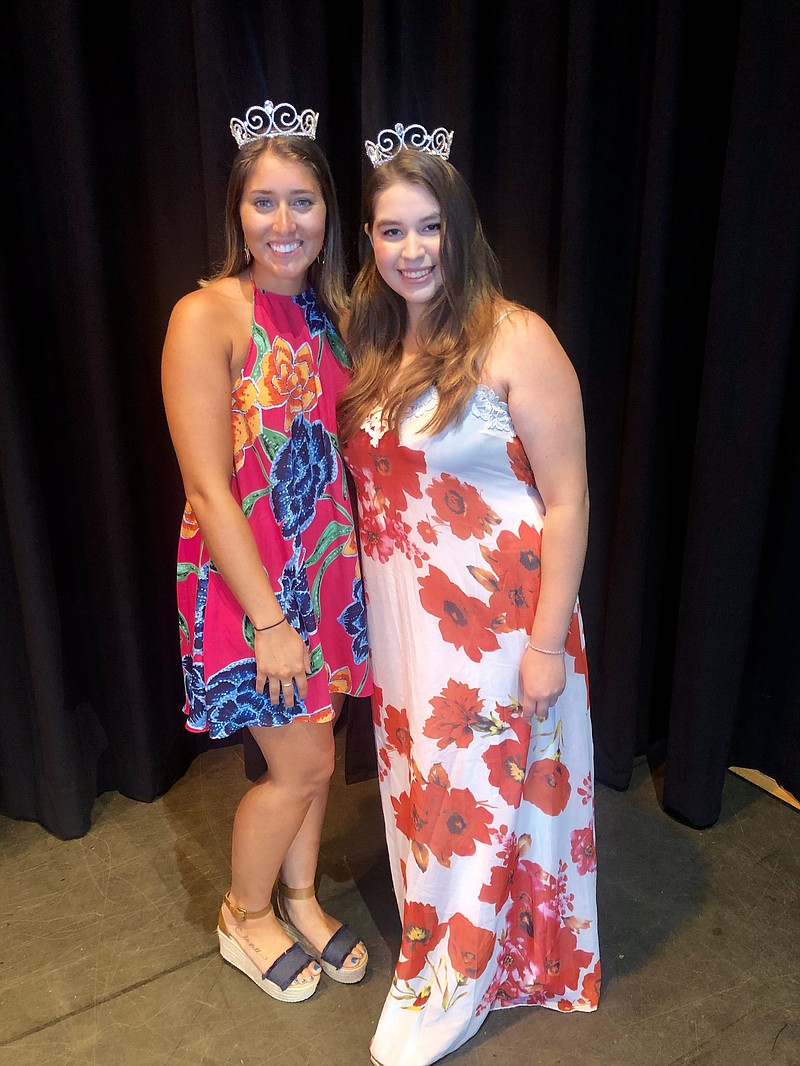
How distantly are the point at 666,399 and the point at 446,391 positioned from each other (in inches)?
38.4

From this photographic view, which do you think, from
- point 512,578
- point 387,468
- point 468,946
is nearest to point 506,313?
point 387,468

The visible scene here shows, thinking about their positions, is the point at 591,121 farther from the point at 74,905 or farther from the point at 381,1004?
the point at 74,905

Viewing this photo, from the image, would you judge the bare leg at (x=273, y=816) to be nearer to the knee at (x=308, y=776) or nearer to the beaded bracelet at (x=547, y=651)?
the knee at (x=308, y=776)

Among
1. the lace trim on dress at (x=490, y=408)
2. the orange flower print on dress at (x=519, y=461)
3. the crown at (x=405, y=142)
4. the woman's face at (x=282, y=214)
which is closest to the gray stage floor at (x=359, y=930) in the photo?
the orange flower print on dress at (x=519, y=461)

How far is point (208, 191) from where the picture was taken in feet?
6.61

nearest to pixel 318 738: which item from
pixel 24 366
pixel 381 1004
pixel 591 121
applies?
pixel 381 1004

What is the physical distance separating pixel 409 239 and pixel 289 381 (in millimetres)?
317

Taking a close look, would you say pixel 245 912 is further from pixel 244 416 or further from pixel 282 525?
pixel 244 416

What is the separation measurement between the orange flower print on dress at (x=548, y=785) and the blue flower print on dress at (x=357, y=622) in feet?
1.29

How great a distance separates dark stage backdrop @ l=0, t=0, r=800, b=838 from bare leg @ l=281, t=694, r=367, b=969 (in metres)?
0.61

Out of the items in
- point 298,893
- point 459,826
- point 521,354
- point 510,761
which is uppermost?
point 521,354

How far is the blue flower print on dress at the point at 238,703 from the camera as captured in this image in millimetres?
1619

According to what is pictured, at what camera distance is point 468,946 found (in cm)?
166

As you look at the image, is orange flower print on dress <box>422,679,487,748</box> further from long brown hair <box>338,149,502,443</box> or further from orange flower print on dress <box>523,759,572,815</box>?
long brown hair <box>338,149,502,443</box>
